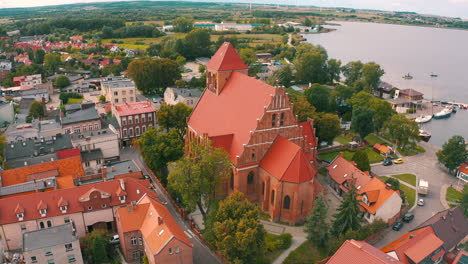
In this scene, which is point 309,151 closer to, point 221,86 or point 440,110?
point 221,86

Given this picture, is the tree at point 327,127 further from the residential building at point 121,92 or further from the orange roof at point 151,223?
the residential building at point 121,92

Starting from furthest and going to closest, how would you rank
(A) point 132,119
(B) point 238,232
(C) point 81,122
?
(A) point 132,119 → (C) point 81,122 → (B) point 238,232

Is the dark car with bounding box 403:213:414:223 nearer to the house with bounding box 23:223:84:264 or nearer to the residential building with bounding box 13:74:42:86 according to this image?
the house with bounding box 23:223:84:264

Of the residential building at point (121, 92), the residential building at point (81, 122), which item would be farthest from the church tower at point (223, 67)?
the residential building at point (121, 92)

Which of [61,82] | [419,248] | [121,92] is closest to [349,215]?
[419,248]

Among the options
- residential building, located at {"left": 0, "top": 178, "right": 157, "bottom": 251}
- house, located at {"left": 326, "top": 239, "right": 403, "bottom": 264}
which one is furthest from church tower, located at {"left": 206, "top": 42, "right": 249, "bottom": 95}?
house, located at {"left": 326, "top": 239, "right": 403, "bottom": 264}

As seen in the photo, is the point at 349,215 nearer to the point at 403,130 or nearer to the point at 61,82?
the point at 403,130
